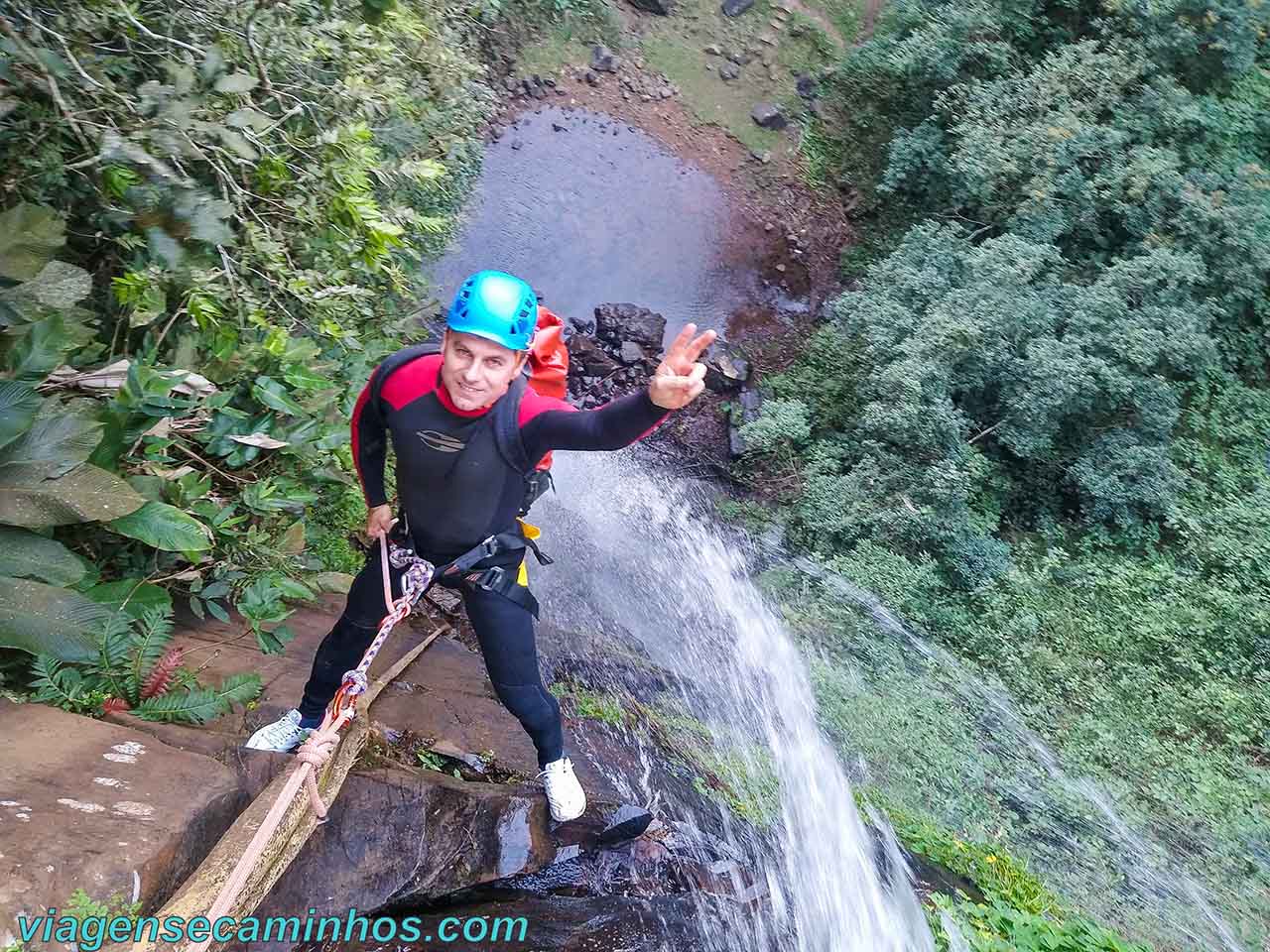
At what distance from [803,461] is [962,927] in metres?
5.80

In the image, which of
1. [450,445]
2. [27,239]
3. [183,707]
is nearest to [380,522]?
[450,445]

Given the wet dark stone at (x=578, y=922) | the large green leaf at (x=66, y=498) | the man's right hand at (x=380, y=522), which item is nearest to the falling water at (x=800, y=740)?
the wet dark stone at (x=578, y=922)

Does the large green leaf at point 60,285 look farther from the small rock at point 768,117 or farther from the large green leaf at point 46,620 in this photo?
the small rock at point 768,117

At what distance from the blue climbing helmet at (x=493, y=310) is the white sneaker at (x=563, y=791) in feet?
6.53

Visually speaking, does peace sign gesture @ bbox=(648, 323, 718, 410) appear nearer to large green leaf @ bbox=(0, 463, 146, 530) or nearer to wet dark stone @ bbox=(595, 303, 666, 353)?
large green leaf @ bbox=(0, 463, 146, 530)

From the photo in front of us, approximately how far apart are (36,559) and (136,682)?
2.18 feet

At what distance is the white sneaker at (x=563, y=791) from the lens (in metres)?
3.80

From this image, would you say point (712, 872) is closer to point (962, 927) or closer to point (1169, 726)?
point (962, 927)

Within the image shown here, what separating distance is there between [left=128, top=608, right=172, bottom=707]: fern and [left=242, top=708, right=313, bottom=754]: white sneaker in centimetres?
54

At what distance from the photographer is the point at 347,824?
339cm

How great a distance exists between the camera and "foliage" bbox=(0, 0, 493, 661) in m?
3.62

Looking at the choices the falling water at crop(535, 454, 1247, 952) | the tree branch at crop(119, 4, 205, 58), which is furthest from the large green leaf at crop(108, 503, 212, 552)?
the falling water at crop(535, 454, 1247, 952)

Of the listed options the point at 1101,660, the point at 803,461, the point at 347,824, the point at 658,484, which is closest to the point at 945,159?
Result: the point at 803,461

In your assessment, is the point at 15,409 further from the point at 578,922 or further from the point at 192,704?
the point at 578,922
